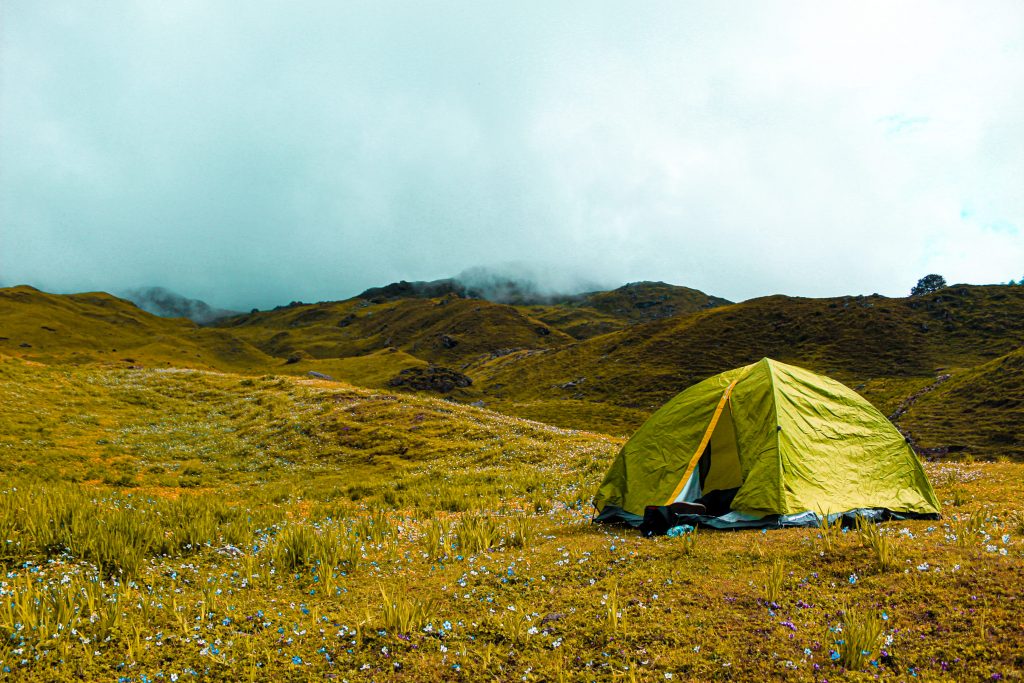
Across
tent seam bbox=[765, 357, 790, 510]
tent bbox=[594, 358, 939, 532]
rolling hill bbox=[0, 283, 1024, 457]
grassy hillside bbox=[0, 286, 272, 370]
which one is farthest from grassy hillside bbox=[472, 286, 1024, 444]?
grassy hillside bbox=[0, 286, 272, 370]

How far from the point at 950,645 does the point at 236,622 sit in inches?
361

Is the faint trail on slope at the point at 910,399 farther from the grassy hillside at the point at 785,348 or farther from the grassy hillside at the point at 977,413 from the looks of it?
the grassy hillside at the point at 785,348

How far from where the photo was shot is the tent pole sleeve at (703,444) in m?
12.4

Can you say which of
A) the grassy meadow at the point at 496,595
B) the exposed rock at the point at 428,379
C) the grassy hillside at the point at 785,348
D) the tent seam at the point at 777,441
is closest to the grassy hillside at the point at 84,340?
the exposed rock at the point at 428,379

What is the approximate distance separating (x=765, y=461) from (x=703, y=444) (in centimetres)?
153

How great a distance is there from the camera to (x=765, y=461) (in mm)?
12023

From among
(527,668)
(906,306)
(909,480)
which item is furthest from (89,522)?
(906,306)

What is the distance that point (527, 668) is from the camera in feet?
19.7

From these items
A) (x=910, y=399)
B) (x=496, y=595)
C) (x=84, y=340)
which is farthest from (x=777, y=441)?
(x=84, y=340)

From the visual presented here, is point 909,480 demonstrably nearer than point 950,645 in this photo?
No

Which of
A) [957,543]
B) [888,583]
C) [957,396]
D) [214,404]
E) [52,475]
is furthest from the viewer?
[957,396]

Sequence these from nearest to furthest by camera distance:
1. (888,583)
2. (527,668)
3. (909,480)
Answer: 1. (527,668)
2. (888,583)
3. (909,480)

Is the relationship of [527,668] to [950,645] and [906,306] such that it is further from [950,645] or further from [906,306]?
[906,306]

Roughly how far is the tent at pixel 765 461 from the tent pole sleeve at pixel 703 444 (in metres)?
0.03
